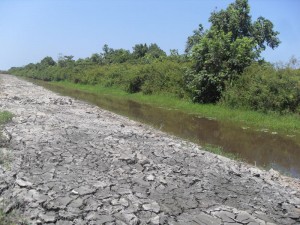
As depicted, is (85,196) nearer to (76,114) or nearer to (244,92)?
(76,114)

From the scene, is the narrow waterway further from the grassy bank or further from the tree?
the tree

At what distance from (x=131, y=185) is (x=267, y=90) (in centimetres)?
1426

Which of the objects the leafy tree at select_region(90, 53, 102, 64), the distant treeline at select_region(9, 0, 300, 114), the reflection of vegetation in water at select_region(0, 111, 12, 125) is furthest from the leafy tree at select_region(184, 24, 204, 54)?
the leafy tree at select_region(90, 53, 102, 64)

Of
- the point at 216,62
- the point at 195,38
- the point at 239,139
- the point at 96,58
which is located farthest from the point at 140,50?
the point at 239,139

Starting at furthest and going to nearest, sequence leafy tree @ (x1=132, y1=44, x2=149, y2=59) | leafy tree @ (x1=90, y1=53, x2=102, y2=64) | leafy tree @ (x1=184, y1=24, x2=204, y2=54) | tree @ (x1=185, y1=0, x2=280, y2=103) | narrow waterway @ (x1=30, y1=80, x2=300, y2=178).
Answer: leafy tree @ (x1=90, y1=53, x2=102, y2=64)
leafy tree @ (x1=132, y1=44, x2=149, y2=59)
leafy tree @ (x1=184, y1=24, x2=204, y2=54)
tree @ (x1=185, y1=0, x2=280, y2=103)
narrow waterway @ (x1=30, y1=80, x2=300, y2=178)

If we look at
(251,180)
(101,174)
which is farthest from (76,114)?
(251,180)

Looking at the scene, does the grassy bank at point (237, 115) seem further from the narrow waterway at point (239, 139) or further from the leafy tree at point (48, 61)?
the leafy tree at point (48, 61)

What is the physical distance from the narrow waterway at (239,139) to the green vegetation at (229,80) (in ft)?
4.95

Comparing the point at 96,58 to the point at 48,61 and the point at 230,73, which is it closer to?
the point at 48,61

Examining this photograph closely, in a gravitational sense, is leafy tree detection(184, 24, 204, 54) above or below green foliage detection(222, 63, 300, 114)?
above

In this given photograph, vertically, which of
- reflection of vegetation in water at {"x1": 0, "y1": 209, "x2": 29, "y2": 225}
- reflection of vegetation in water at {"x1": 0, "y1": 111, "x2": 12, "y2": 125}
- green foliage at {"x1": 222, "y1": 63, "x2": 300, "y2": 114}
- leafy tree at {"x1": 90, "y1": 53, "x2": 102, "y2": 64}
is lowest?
reflection of vegetation in water at {"x1": 0, "y1": 209, "x2": 29, "y2": 225}

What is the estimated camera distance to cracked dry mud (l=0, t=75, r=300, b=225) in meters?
6.31

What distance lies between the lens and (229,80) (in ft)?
74.5

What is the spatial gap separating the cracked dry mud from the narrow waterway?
2.61 m
